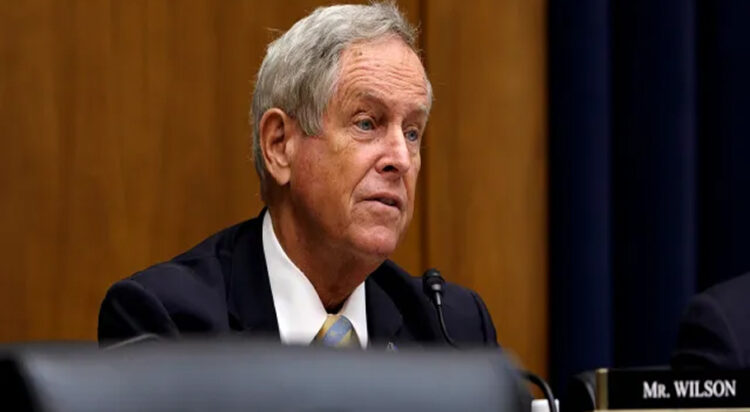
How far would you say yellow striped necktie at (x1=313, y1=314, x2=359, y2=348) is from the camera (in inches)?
81.4

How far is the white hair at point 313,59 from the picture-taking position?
2.08 metres

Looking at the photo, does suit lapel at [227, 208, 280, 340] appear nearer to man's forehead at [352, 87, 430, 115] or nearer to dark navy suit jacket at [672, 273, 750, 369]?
man's forehead at [352, 87, 430, 115]

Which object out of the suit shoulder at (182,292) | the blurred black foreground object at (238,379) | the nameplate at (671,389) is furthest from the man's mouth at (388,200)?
the blurred black foreground object at (238,379)

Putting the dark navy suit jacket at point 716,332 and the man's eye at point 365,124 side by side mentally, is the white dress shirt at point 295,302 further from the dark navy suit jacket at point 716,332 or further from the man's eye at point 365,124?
the dark navy suit jacket at point 716,332

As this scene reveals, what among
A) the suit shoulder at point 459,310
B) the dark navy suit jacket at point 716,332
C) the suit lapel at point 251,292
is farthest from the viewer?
the dark navy suit jacket at point 716,332

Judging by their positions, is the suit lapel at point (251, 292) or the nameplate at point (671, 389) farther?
the suit lapel at point (251, 292)

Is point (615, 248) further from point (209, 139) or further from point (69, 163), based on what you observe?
point (69, 163)

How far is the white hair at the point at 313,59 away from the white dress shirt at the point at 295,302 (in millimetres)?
209

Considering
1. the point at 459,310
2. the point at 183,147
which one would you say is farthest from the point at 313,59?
the point at 183,147

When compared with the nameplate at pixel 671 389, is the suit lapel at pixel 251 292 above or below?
above

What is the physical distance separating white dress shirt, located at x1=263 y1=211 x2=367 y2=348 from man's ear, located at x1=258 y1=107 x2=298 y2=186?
0.09 m

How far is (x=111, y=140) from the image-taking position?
2.68 metres

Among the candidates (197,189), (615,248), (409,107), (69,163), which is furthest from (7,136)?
(615,248)

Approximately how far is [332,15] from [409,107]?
195mm
